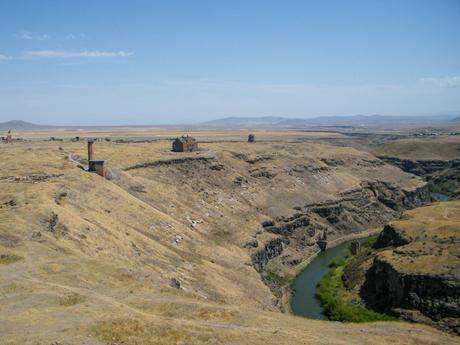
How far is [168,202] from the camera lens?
6956 cm

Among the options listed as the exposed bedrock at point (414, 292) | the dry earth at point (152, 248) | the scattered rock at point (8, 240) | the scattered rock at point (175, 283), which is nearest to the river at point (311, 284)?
the dry earth at point (152, 248)

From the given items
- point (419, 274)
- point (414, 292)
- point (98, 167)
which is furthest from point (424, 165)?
point (98, 167)

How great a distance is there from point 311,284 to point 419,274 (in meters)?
18.5

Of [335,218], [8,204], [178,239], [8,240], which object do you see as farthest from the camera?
[335,218]

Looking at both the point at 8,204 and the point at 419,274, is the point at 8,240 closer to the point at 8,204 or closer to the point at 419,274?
the point at 8,204

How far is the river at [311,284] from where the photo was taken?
55594 mm

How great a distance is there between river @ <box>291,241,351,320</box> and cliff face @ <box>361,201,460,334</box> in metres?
6.05

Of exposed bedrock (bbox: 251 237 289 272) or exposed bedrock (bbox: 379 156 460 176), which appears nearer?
exposed bedrock (bbox: 251 237 289 272)

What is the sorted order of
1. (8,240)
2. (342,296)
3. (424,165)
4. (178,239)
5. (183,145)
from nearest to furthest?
(8,240)
(342,296)
(178,239)
(183,145)
(424,165)

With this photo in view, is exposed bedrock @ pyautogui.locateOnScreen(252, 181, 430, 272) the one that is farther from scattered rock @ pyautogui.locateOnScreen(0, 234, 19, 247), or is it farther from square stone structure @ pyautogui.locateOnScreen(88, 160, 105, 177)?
scattered rock @ pyautogui.locateOnScreen(0, 234, 19, 247)

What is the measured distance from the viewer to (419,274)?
49750 mm

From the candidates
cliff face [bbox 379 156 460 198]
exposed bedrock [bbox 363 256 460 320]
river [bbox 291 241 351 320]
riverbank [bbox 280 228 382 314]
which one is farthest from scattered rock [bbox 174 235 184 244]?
cliff face [bbox 379 156 460 198]

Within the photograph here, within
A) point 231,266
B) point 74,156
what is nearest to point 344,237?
point 231,266

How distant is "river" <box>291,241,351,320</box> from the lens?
2189 inches
